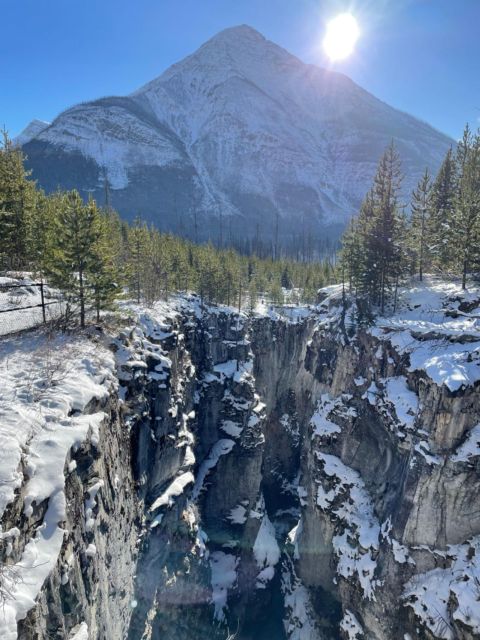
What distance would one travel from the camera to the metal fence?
51.1 ft

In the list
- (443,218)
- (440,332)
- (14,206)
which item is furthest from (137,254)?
(443,218)

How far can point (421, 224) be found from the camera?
115ft

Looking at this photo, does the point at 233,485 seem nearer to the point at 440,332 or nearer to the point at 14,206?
the point at 440,332

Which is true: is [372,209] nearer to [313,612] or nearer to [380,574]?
[380,574]

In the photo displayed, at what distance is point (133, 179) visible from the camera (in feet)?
600

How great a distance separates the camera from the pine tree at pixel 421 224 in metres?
33.0

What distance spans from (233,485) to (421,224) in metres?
31.4

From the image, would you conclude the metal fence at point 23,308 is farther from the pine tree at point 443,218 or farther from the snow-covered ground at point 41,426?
the pine tree at point 443,218

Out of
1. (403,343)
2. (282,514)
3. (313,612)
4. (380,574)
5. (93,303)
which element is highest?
(93,303)

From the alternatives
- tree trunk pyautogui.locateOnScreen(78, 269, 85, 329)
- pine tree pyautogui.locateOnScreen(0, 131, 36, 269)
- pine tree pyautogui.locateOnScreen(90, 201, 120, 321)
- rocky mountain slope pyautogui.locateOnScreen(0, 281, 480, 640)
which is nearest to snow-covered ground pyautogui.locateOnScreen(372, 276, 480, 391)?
rocky mountain slope pyautogui.locateOnScreen(0, 281, 480, 640)

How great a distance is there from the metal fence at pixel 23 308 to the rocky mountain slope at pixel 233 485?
5.02 feet

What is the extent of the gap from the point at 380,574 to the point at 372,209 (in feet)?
95.3

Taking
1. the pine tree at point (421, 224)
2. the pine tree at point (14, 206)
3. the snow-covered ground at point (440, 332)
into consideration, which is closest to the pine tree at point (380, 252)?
the snow-covered ground at point (440, 332)

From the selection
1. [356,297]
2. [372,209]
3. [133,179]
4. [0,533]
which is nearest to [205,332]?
[356,297]
